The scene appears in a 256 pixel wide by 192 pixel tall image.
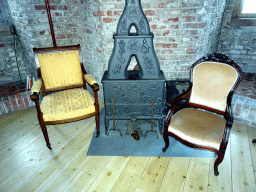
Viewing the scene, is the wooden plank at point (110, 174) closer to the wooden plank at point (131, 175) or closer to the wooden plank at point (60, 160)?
the wooden plank at point (131, 175)

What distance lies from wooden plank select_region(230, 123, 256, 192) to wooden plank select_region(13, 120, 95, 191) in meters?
1.80

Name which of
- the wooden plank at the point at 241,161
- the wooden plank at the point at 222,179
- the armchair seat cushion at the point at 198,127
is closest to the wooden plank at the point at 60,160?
the armchair seat cushion at the point at 198,127

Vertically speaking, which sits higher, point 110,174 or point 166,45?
point 166,45

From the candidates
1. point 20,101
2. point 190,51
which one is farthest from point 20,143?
point 190,51

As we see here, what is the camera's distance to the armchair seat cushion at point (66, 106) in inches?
88.3

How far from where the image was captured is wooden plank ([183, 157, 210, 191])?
193 cm

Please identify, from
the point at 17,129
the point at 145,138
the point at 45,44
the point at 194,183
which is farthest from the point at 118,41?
the point at 17,129

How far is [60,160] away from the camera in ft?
7.49

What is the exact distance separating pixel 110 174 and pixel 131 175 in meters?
0.23

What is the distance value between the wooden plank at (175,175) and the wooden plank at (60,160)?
1.08m

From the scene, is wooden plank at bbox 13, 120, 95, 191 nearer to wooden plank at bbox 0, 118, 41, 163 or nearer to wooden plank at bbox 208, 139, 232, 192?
wooden plank at bbox 0, 118, 41, 163

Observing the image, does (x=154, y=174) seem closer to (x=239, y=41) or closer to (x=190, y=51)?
(x=190, y=51)

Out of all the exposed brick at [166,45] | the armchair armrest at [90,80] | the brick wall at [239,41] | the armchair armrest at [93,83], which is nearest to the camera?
the armchair armrest at [93,83]

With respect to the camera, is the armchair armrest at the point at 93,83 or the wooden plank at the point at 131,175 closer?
the wooden plank at the point at 131,175
